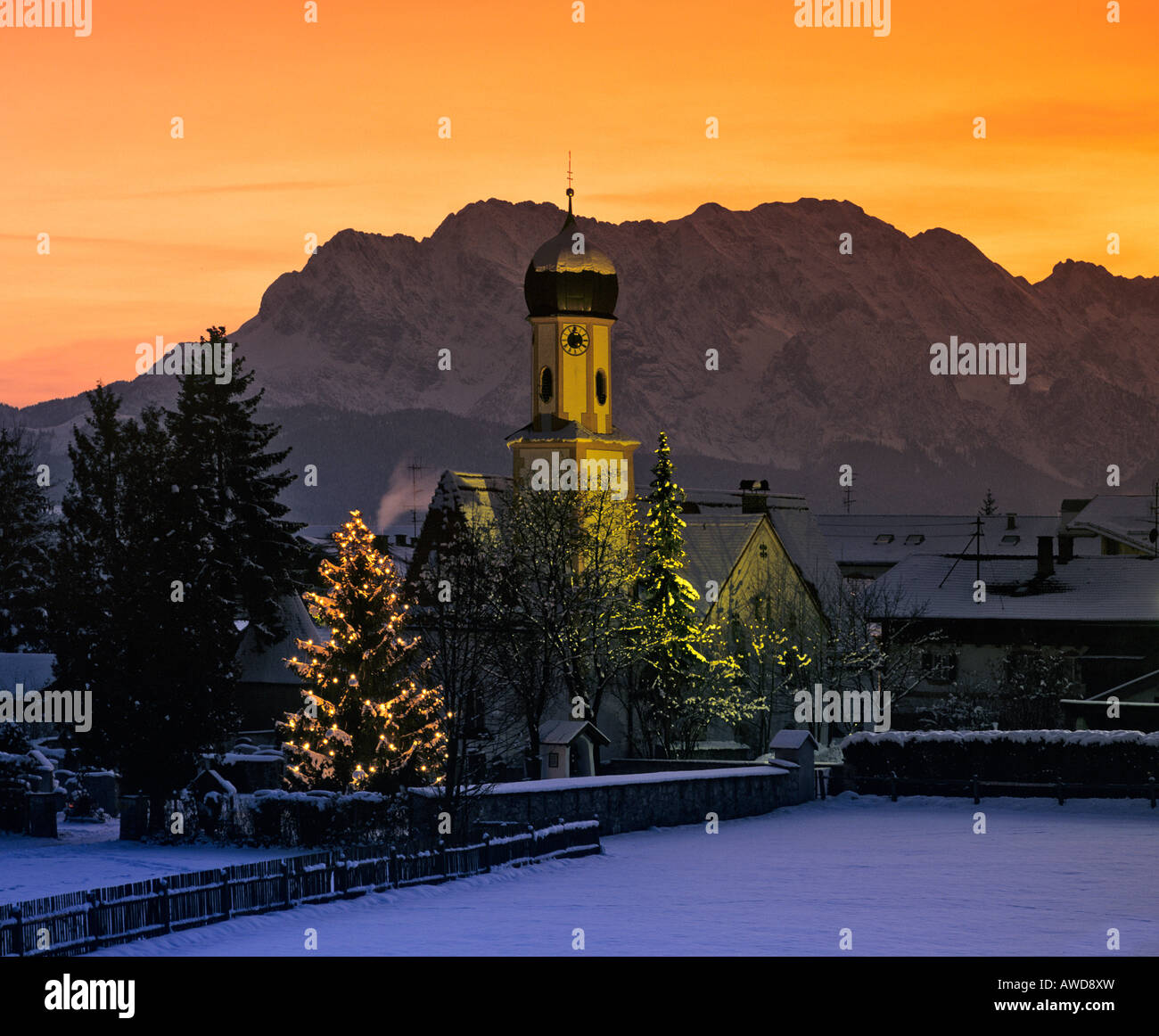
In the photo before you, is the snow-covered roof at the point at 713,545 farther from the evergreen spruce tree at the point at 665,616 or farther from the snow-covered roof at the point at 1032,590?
the snow-covered roof at the point at 1032,590

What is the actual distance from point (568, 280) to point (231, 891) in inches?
1902

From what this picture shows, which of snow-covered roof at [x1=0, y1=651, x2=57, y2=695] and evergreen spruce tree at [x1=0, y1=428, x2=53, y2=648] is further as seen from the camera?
evergreen spruce tree at [x1=0, y1=428, x2=53, y2=648]

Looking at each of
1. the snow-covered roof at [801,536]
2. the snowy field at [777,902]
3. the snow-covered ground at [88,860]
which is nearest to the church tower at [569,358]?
the snow-covered roof at [801,536]

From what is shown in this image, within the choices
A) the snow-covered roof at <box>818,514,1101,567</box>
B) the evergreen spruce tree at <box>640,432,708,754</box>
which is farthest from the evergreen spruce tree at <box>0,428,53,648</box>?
the snow-covered roof at <box>818,514,1101,567</box>

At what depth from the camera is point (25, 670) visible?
66.2m

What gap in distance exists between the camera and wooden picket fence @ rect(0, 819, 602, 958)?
27094 mm

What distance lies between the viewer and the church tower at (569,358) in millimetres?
75688

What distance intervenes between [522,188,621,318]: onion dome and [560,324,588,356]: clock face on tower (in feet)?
2.31

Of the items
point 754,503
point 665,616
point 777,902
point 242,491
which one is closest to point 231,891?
point 777,902

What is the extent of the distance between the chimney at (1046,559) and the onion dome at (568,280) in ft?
83.7

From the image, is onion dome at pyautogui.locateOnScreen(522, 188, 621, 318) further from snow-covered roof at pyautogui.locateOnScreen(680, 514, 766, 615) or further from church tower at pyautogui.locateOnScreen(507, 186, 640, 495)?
snow-covered roof at pyautogui.locateOnScreen(680, 514, 766, 615)

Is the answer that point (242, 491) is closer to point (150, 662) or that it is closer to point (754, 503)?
point (150, 662)

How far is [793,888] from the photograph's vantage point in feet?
120
